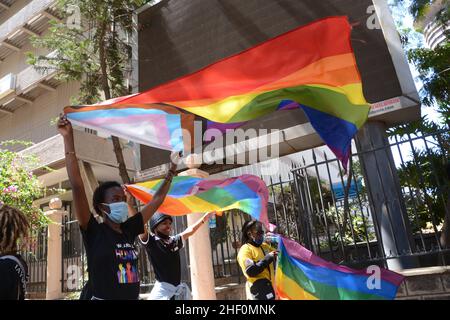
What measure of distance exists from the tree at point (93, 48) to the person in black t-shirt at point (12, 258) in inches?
336

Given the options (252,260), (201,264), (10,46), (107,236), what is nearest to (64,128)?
(107,236)

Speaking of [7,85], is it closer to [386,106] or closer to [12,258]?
[386,106]

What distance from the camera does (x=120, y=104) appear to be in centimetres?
350

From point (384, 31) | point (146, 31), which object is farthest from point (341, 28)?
point (146, 31)

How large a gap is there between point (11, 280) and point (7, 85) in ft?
59.4

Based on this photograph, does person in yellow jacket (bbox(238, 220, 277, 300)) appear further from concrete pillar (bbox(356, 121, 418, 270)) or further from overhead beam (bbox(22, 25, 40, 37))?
overhead beam (bbox(22, 25, 40, 37))

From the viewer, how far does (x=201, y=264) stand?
6223mm

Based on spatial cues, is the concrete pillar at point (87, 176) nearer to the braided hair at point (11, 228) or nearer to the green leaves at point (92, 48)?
the green leaves at point (92, 48)

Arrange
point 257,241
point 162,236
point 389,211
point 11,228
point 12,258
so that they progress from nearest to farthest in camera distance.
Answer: point 12,258 → point 11,228 → point 162,236 → point 257,241 → point 389,211

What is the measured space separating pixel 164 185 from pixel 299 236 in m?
3.42

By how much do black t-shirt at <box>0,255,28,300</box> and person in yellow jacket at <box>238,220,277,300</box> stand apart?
2.44 metres

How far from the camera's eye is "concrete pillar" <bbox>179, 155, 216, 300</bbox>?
614 cm
